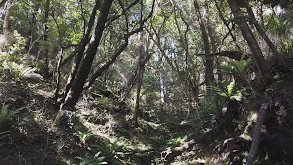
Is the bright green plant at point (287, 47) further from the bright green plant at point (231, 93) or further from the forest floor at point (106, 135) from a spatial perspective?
the bright green plant at point (231, 93)

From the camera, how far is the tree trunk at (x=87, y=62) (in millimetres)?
6836

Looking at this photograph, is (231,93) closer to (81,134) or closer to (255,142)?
(255,142)

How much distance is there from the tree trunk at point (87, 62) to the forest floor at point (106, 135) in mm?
509

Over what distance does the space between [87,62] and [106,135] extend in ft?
9.13

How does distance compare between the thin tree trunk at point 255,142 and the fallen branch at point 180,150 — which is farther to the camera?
the fallen branch at point 180,150

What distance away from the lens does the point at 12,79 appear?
8109 mm

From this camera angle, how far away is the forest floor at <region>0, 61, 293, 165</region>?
4753 millimetres

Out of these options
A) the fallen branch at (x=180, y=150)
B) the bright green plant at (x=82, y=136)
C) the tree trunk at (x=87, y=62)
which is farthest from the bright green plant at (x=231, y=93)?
the bright green plant at (x=82, y=136)

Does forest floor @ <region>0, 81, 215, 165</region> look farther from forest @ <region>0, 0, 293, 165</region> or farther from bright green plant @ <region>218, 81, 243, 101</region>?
bright green plant @ <region>218, 81, 243, 101</region>

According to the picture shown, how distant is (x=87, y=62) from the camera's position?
276 inches

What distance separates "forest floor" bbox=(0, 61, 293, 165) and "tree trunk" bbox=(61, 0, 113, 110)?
0.51 m

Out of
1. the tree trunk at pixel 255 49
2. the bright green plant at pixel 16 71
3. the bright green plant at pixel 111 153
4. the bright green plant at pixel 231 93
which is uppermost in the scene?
the bright green plant at pixel 16 71

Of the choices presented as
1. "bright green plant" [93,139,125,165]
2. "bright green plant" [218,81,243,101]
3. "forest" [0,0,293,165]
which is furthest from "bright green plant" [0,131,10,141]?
"bright green plant" [218,81,243,101]

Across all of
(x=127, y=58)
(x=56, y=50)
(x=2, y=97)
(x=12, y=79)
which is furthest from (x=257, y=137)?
(x=127, y=58)
